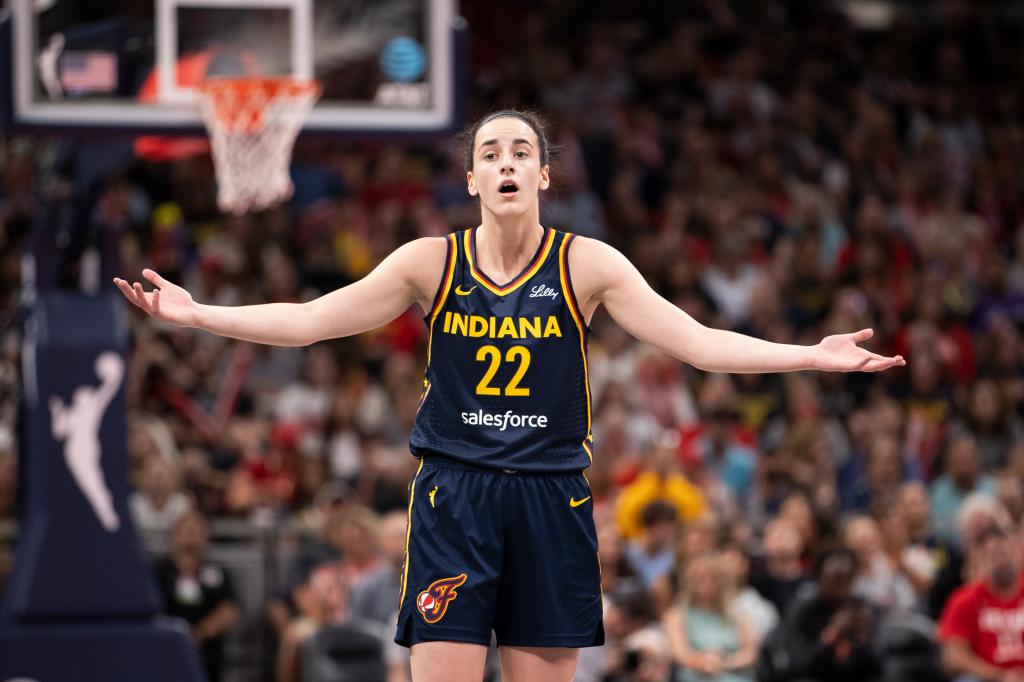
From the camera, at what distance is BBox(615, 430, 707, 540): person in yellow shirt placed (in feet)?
35.3

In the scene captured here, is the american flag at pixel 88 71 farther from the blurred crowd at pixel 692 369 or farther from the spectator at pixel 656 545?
the spectator at pixel 656 545

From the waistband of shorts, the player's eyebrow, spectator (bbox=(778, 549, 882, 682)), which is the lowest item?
spectator (bbox=(778, 549, 882, 682))

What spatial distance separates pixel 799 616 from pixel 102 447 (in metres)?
4.17

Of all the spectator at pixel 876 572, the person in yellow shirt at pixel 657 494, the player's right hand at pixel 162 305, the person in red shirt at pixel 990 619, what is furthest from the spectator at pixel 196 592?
the player's right hand at pixel 162 305

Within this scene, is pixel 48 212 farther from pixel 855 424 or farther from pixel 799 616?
pixel 855 424

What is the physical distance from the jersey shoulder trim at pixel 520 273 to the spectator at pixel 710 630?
4.83 metres

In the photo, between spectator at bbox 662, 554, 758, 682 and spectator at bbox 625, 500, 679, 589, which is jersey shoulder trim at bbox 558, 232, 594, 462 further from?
spectator at bbox 625, 500, 679, 589

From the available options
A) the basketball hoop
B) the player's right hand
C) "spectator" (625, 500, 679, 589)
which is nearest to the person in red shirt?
"spectator" (625, 500, 679, 589)

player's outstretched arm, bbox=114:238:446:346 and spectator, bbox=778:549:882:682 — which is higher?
player's outstretched arm, bbox=114:238:446:346

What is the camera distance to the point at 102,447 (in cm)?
796

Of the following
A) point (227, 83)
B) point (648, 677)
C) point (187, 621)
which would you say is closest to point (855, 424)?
point (648, 677)

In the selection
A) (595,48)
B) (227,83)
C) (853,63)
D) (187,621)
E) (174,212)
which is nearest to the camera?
(227,83)

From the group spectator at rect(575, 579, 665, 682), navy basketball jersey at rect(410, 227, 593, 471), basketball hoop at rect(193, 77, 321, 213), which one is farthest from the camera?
spectator at rect(575, 579, 665, 682)

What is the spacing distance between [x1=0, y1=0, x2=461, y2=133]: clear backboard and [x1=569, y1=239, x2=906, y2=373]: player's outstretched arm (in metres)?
3.60
